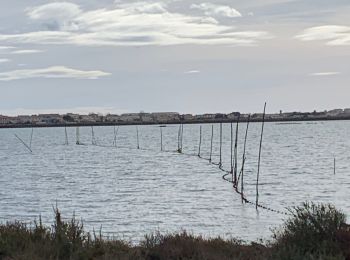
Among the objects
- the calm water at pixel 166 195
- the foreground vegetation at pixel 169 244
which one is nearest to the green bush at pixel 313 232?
the foreground vegetation at pixel 169 244

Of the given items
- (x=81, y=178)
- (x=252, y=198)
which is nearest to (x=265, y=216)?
(x=252, y=198)

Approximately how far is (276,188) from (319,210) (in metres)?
29.0

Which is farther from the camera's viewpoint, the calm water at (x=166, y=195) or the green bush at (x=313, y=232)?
the calm water at (x=166, y=195)

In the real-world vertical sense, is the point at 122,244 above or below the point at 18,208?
above

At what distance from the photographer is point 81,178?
176 ft

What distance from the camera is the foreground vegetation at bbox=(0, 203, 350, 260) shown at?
11444mm

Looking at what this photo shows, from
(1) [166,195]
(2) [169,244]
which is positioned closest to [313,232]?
(2) [169,244]

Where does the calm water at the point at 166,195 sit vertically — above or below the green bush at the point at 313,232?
below

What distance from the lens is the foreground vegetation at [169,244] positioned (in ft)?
37.5

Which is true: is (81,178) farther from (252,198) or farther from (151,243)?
(151,243)

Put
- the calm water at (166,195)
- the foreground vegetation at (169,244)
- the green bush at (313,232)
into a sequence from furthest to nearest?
the calm water at (166,195), the green bush at (313,232), the foreground vegetation at (169,244)

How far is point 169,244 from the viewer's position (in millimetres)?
12672

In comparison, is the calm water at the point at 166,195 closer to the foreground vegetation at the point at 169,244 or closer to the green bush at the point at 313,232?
the foreground vegetation at the point at 169,244

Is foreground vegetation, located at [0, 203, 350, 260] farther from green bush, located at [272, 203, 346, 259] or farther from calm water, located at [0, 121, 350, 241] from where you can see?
calm water, located at [0, 121, 350, 241]
